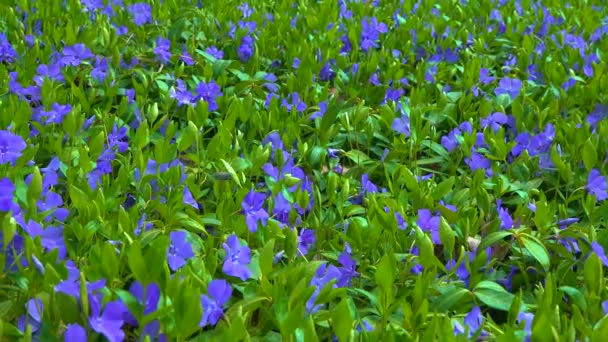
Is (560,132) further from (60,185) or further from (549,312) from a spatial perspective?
(60,185)

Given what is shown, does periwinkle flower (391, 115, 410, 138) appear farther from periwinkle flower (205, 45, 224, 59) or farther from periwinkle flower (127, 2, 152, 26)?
periwinkle flower (127, 2, 152, 26)

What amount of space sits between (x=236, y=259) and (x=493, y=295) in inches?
20.5

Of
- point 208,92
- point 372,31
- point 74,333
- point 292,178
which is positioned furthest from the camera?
point 372,31

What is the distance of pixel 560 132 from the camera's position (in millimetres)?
2418

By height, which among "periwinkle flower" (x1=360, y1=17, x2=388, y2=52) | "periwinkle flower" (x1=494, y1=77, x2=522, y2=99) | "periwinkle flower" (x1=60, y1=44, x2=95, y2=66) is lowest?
"periwinkle flower" (x1=494, y1=77, x2=522, y2=99)

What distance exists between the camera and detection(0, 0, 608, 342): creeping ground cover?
1.42 meters

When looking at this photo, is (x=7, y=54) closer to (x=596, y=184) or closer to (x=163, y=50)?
(x=163, y=50)

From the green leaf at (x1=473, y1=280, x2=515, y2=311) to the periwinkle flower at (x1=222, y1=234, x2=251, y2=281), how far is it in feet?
1.52

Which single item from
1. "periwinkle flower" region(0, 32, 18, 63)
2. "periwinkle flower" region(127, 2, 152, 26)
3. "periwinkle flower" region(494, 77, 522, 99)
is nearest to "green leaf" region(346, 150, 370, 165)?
"periwinkle flower" region(494, 77, 522, 99)

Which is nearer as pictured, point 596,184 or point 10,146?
point 10,146

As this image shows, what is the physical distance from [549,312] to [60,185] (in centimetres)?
116

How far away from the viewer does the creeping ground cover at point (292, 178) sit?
4.67 ft

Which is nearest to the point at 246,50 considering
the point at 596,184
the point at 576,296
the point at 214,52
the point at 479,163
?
the point at 214,52

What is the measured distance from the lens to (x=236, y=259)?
1.58 m
